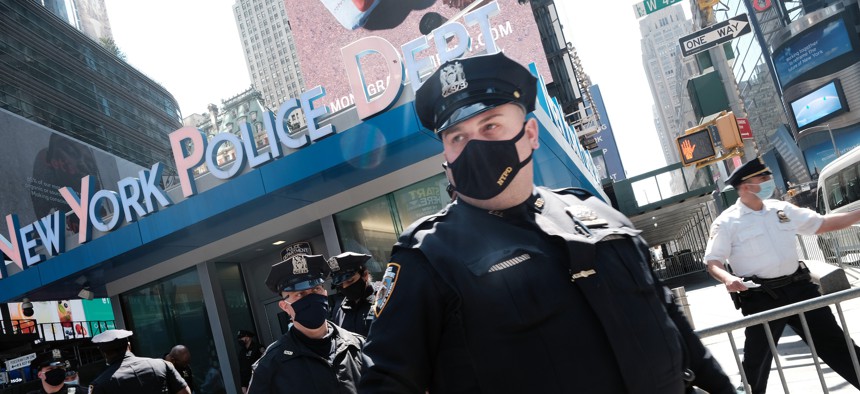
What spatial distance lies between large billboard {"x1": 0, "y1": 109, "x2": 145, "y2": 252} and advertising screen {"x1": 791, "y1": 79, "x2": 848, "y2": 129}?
4378 cm

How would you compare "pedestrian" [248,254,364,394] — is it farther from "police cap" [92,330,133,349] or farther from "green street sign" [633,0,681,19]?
"green street sign" [633,0,681,19]

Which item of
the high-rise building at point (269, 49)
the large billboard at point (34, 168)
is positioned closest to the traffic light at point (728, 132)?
the large billboard at point (34, 168)

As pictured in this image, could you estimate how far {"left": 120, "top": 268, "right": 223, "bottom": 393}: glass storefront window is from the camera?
15.5m

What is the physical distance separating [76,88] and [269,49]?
4168 inches

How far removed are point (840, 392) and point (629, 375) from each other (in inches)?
178

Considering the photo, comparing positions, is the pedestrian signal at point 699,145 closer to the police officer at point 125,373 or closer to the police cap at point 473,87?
the police officer at point 125,373

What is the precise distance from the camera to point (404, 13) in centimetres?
3017

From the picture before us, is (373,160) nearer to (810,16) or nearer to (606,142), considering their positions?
(810,16)

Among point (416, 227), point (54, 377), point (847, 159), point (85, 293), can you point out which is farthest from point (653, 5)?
point (416, 227)

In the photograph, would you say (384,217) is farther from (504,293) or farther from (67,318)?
(67,318)

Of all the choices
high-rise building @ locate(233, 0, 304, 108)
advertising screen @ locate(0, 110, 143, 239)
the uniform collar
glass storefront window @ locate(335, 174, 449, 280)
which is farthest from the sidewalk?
high-rise building @ locate(233, 0, 304, 108)

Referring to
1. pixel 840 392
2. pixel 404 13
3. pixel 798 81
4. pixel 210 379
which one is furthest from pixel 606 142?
pixel 840 392

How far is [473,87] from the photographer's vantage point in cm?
193

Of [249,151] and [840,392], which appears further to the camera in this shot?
[249,151]
